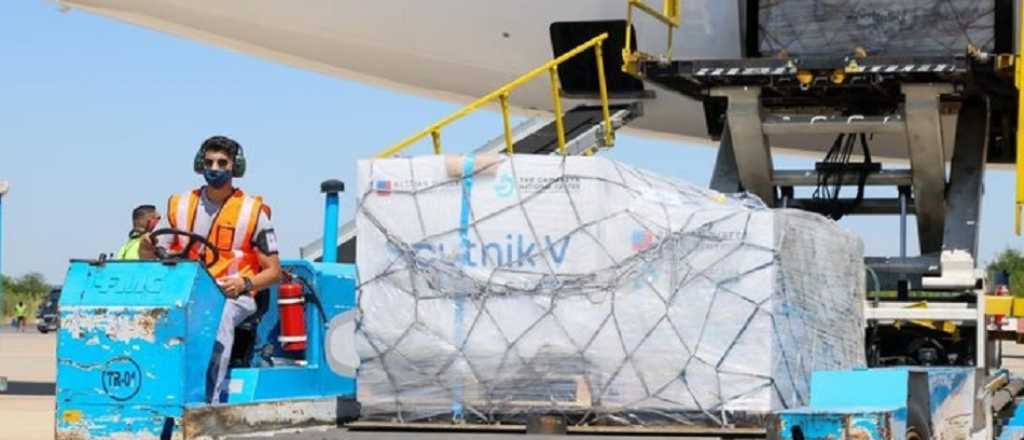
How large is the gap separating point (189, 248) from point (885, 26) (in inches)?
253

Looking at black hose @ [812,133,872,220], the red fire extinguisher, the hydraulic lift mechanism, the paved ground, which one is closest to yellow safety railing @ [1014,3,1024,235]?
the hydraulic lift mechanism

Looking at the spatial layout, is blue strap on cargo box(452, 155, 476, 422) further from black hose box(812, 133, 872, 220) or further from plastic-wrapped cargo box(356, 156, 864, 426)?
black hose box(812, 133, 872, 220)

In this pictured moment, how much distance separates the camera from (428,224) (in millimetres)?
6031

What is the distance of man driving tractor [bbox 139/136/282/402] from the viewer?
248 inches

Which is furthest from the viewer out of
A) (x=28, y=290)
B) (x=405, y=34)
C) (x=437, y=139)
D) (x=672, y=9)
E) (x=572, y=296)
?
(x=28, y=290)

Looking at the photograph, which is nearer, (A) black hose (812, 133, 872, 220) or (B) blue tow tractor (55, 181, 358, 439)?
(B) blue tow tractor (55, 181, 358, 439)

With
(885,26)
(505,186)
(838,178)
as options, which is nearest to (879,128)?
(838,178)

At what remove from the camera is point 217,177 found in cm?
639

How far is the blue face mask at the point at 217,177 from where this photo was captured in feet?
20.9

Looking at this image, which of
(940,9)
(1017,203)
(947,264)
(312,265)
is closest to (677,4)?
(940,9)

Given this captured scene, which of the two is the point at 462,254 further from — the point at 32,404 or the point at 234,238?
the point at 32,404

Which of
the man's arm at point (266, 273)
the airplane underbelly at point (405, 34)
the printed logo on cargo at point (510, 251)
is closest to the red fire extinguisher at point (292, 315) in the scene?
the man's arm at point (266, 273)

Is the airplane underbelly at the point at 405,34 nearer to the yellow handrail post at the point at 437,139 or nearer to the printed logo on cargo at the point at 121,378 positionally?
Result: the yellow handrail post at the point at 437,139

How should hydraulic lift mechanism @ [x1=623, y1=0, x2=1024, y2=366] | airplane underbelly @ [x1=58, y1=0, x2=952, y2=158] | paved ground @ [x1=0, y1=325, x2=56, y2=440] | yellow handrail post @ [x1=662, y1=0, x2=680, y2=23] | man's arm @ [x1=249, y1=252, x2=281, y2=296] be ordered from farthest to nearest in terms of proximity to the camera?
1. airplane underbelly @ [x1=58, y1=0, x2=952, y2=158]
2. paved ground @ [x1=0, y1=325, x2=56, y2=440]
3. yellow handrail post @ [x1=662, y1=0, x2=680, y2=23]
4. hydraulic lift mechanism @ [x1=623, y1=0, x2=1024, y2=366]
5. man's arm @ [x1=249, y1=252, x2=281, y2=296]
